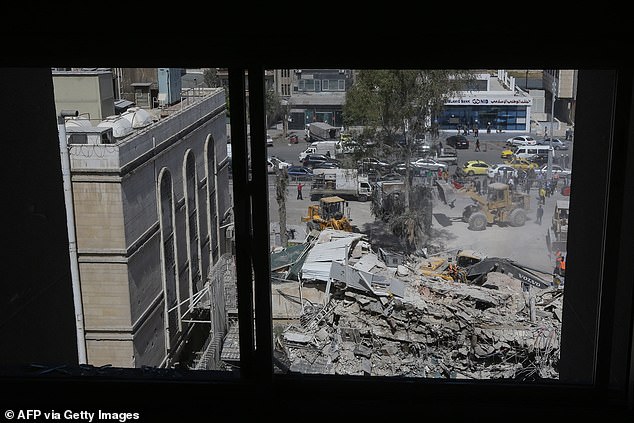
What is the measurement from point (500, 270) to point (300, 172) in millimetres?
921

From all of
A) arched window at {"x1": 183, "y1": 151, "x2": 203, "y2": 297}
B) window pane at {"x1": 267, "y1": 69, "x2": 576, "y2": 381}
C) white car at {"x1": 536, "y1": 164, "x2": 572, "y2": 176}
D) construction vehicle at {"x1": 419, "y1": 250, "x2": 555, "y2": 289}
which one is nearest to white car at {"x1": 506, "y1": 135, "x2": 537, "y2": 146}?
window pane at {"x1": 267, "y1": 69, "x2": 576, "y2": 381}

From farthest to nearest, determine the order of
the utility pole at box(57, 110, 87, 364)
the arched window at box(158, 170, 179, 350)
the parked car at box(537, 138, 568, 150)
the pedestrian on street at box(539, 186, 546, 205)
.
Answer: the arched window at box(158, 170, 179, 350) < the utility pole at box(57, 110, 87, 364) < the pedestrian on street at box(539, 186, 546, 205) < the parked car at box(537, 138, 568, 150)

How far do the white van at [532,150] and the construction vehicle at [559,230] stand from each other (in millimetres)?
137

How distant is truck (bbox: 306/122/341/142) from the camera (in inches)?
58.4

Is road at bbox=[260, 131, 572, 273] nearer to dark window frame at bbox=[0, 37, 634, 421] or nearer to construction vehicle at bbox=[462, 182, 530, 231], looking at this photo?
construction vehicle at bbox=[462, 182, 530, 231]

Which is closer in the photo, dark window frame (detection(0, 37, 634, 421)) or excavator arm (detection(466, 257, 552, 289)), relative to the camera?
dark window frame (detection(0, 37, 634, 421))

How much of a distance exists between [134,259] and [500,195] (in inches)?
85.4

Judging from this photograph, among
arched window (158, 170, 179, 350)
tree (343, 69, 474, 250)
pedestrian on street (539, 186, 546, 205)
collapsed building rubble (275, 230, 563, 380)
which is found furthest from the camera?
arched window (158, 170, 179, 350)

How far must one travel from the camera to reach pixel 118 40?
1.04m

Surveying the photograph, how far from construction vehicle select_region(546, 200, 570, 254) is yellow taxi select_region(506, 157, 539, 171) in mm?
124

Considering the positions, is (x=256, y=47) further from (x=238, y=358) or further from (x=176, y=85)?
(x=176, y=85)

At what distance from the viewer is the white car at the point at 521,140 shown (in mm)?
1561

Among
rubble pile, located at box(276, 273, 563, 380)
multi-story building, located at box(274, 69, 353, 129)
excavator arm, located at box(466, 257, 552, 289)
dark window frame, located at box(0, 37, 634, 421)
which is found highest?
multi-story building, located at box(274, 69, 353, 129)

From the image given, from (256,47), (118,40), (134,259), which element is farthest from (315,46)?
(134,259)
